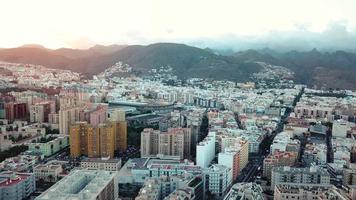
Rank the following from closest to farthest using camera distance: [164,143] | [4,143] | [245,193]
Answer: [245,193], [164,143], [4,143]

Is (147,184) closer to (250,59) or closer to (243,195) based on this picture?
(243,195)

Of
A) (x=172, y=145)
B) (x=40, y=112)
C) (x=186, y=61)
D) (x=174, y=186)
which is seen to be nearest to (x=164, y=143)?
(x=172, y=145)

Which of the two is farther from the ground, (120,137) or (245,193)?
(120,137)

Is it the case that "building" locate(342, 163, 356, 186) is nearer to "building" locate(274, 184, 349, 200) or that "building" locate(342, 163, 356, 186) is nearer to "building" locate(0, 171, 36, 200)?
"building" locate(274, 184, 349, 200)

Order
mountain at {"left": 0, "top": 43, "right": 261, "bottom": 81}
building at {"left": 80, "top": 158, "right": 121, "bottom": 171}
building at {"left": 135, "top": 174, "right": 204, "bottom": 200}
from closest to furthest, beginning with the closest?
building at {"left": 135, "top": 174, "right": 204, "bottom": 200}
building at {"left": 80, "top": 158, "right": 121, "bottom": 171}
mountain at {"left": 0, "top": 43, "right": 261, "bottom": 81}

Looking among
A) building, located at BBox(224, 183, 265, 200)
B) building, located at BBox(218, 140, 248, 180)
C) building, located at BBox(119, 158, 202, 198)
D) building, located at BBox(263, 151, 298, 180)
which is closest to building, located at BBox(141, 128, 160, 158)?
building, located at BBox(119, 158, 202, 198)

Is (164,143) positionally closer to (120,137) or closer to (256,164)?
(120,137)

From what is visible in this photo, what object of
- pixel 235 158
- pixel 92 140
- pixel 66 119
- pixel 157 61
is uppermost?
pixel 157 61
